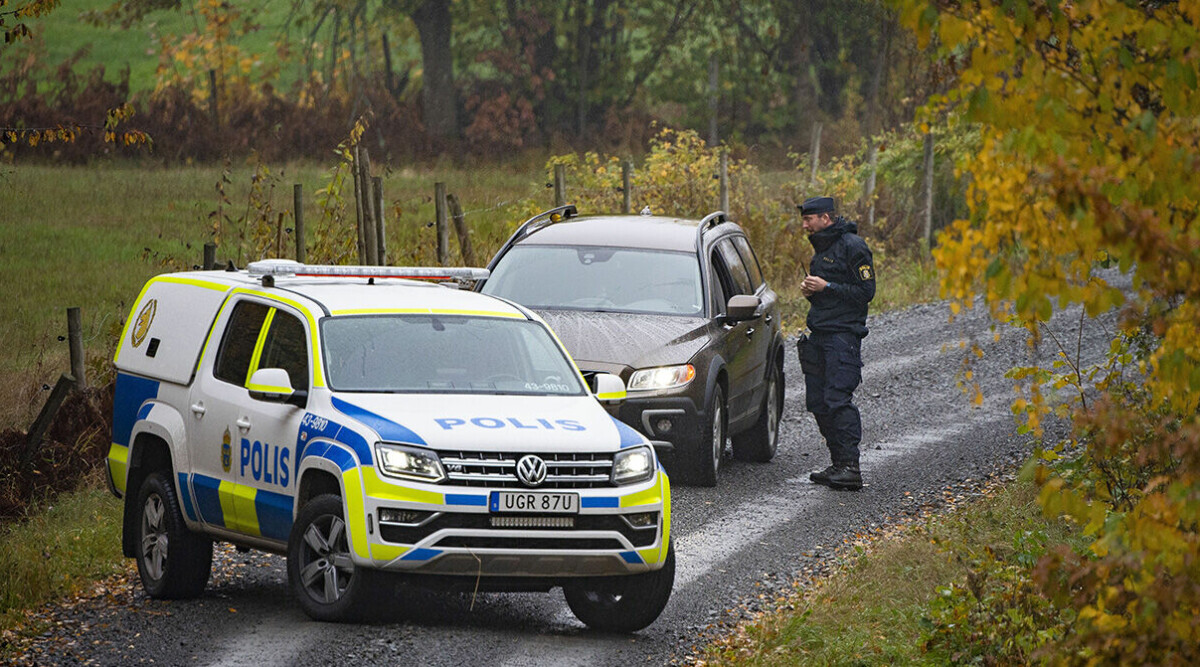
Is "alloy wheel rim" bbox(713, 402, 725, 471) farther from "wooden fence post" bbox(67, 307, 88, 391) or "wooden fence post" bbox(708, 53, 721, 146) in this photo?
"wooden fence post" bbox(708, 53, 721, 146)

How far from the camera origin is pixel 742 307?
11.5 metres

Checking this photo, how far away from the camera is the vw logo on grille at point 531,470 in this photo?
7.18 meters

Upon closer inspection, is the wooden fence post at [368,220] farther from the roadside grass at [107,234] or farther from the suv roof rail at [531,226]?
the suv roof rail at [531,226]

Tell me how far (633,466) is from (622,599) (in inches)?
27.6

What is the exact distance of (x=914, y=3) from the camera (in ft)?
13.7

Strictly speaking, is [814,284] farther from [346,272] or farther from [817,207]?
[346,272]

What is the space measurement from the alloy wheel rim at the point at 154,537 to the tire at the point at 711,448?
403cm

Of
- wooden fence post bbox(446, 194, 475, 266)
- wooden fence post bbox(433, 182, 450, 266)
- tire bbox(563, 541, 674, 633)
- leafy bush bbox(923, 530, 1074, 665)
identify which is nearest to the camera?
leafy bush bbox(923, 530, 1074, 665)

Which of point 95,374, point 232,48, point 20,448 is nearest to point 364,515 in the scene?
point 20,448

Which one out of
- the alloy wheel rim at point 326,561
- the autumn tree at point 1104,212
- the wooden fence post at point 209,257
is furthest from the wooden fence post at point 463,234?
the autumn tree at point 1104,212

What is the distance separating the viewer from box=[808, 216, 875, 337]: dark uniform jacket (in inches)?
454

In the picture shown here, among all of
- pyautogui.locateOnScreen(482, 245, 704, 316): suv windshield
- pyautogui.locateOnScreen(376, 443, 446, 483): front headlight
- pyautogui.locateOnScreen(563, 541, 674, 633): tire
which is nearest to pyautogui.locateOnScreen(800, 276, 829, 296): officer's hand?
pyautogui.locateOnScreen(482, 245, 704, 316): suv windshield

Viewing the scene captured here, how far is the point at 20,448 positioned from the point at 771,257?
1390 cm

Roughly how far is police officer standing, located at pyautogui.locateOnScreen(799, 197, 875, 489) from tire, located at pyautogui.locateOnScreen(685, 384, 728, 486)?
0.63 meters
